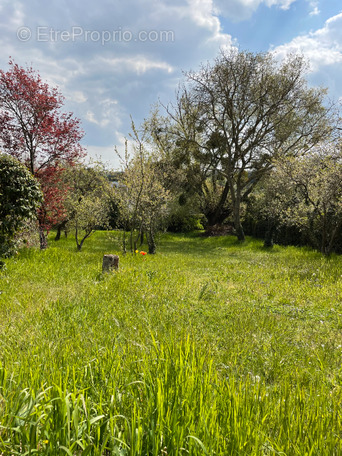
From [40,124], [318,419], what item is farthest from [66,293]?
[40,124]

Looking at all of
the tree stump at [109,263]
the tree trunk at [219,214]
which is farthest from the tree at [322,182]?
the tree trunk at [219,214]

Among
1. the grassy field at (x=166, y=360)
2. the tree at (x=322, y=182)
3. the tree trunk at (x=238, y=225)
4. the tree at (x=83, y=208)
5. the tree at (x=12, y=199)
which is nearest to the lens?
the grassy field at (x=166, y=360)

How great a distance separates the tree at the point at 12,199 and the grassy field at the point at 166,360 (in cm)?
103

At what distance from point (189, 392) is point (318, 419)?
0.91 metres

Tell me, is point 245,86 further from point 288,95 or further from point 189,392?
point 189,392

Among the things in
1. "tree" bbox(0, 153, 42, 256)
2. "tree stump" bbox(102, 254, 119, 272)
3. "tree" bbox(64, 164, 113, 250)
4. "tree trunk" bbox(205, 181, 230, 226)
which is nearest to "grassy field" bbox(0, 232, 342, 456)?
"tree stump" bbox(102, 254, 119, 272)

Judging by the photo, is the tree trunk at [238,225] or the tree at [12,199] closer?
the tree at [12,199]

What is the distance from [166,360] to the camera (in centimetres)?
205

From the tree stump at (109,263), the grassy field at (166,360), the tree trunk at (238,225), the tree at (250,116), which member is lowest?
the grassy field at (166,360)

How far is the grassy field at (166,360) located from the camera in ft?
4.96

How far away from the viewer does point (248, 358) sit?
3289 millimetres

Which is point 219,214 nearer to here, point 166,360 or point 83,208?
point 83,208

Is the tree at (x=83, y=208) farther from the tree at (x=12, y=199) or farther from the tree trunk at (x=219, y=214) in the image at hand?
the tree trunk at (x=219, y=214)

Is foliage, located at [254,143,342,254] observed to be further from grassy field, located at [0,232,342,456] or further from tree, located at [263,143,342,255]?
grassy field, located at [0,232,342,456]
